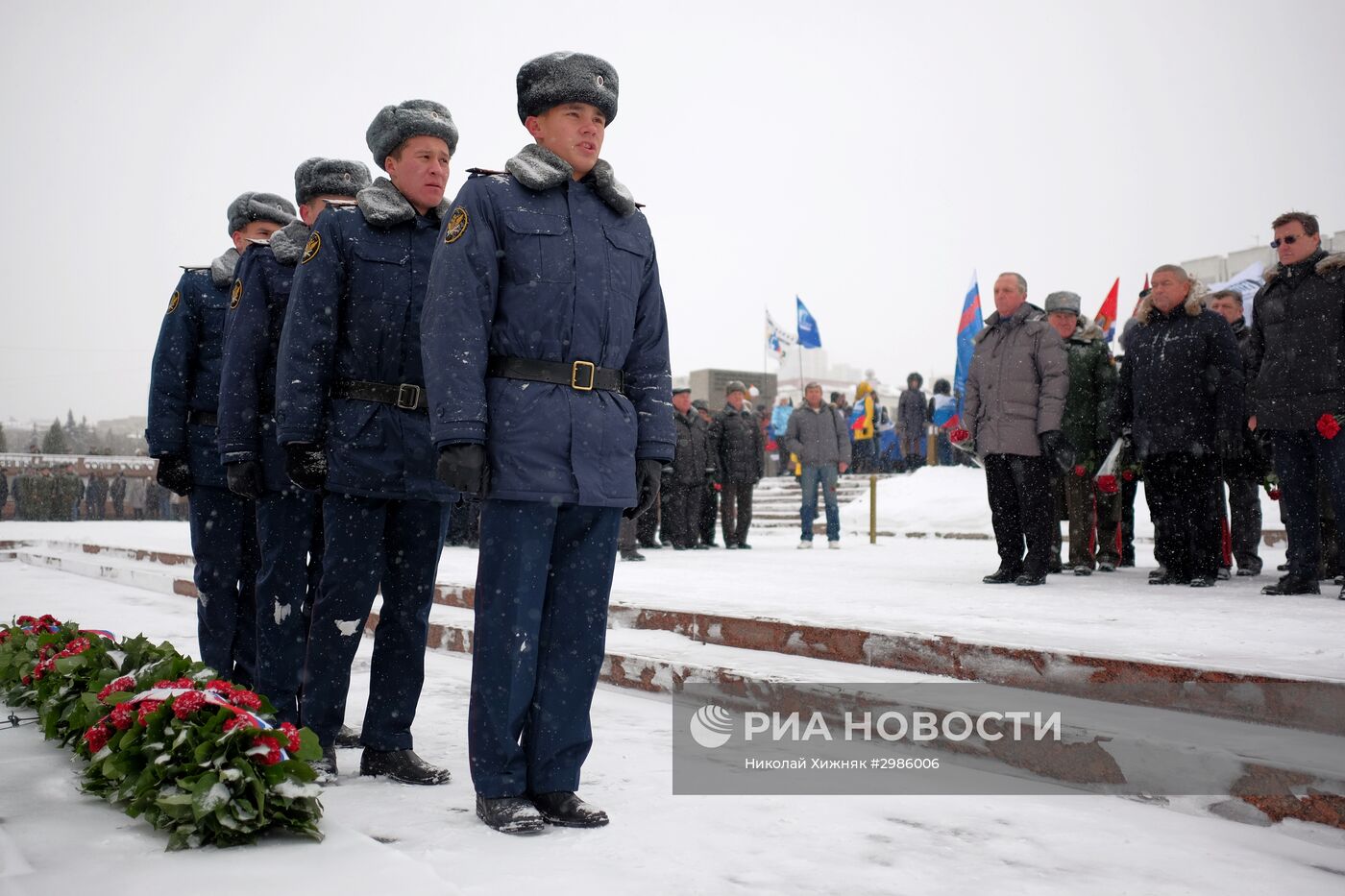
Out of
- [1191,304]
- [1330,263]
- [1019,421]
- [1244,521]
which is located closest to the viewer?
[1330,263]

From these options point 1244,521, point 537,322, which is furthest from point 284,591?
point 1244,521

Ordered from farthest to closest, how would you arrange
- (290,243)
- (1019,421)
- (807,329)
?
(807,329), (1019,421), (290,243)

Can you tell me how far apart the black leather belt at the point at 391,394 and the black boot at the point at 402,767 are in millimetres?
1093

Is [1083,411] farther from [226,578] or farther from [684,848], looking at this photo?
[684,848]

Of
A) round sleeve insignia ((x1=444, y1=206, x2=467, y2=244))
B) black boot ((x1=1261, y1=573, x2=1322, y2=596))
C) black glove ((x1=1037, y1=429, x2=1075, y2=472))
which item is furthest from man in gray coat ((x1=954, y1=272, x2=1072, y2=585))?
round sleeve insignia ((x1=444, y1=206, x2=467, y2=244))

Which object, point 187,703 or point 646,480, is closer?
point 187,703

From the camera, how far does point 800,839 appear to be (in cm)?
277

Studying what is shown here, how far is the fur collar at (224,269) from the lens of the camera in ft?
15.1

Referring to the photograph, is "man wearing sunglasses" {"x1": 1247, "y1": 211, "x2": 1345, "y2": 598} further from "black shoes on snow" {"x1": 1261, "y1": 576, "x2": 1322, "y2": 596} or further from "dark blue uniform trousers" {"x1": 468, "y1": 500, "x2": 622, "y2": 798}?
"dark blue uniform trousers" {"x1": 468, "y1": 500, "x2": 622, "y2": 798}

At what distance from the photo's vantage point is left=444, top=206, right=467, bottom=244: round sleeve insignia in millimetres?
2916

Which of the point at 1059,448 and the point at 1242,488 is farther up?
the point at 1059,448

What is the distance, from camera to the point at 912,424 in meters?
21.0

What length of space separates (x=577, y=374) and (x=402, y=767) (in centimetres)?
140

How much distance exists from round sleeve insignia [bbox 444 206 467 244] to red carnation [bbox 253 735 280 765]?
136 centimetres
